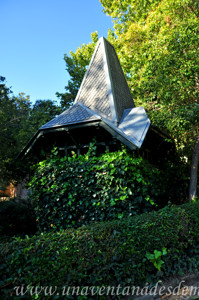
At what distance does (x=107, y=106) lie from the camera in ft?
30.2

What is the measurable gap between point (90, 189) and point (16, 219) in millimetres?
3016

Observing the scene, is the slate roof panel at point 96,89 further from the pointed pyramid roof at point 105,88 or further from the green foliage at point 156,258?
the green foliage at point 156,258

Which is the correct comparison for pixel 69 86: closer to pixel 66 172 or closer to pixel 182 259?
pixel 66 172

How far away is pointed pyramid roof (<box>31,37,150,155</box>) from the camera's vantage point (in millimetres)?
7621

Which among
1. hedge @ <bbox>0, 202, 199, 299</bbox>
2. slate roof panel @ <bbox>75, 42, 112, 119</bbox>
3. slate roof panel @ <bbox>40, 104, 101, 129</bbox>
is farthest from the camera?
slate roof panel @ <bbox>75, 42, 112, 119</bbox>

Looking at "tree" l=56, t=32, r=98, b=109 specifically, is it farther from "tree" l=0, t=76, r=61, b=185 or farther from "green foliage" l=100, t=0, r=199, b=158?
"green foliage" l=100, t=0, r=199, b=158

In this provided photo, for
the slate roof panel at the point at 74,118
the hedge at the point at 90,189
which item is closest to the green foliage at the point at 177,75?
the hedge at the point at 90,189

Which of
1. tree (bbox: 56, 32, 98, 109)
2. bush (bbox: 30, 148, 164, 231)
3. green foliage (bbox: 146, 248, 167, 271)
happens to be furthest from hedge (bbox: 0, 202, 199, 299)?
tree (bbox: 56, 32, 98, 109)

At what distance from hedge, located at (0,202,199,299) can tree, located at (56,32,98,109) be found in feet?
56.9

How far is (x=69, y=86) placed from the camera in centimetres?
2173

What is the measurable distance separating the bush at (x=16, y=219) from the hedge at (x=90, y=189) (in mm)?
763

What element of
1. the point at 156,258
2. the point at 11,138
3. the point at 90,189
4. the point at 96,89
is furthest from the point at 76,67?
the point at 156,258

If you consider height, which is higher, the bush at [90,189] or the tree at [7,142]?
the tree at [7,142]

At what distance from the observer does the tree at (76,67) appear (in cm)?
2088
